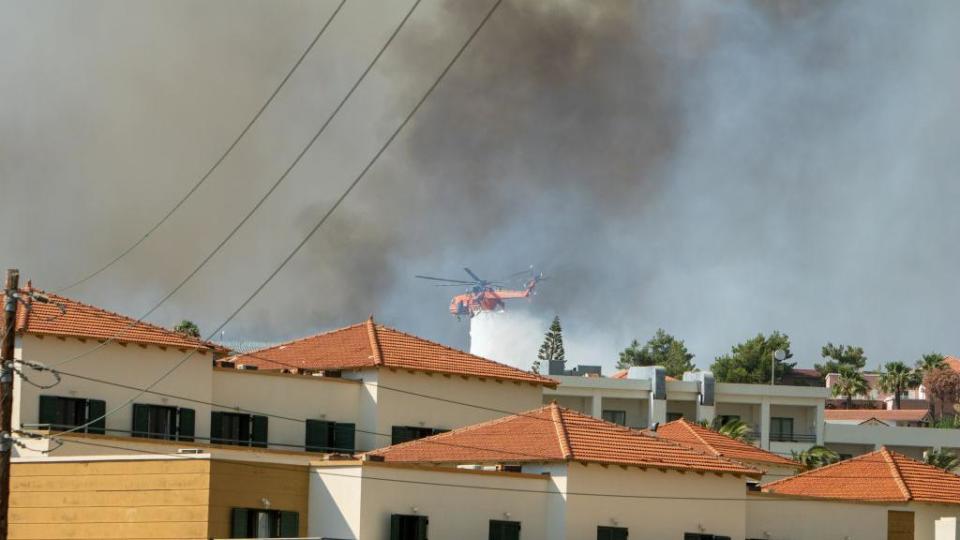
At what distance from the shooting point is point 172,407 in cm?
7381

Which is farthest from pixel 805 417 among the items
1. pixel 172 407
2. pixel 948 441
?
pixel 172 407

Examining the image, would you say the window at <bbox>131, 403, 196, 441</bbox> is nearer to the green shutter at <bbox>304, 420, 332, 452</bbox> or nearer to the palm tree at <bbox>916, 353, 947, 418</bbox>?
the green shutter at <bbox>304, 420, 332, 452</bbox>

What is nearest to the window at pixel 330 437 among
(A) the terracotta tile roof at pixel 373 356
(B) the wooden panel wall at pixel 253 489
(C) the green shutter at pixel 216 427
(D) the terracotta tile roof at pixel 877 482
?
(A) the terracotta tile roof at pixel 373 356

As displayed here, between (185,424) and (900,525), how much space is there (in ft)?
96.9

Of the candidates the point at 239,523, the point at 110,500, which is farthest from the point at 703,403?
the point at 110,500

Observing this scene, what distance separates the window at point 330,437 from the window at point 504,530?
1571 centimetres

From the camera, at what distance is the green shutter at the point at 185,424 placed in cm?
7362

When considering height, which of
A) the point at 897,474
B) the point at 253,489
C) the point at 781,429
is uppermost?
the point at 781,429

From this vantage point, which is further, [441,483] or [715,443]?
[715,443]

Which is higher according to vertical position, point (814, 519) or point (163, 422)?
point (163, 422)

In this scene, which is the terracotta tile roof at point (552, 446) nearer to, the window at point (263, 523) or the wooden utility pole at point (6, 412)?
the window at point (263, 523)

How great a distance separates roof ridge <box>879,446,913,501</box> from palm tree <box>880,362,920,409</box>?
11459 centimetres

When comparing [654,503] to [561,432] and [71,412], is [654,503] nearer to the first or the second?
[561,432]

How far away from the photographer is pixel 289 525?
204 feet
